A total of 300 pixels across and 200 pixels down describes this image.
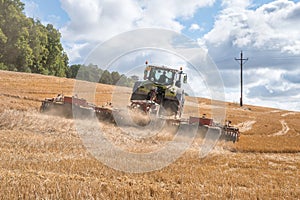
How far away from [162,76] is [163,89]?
2.23ft

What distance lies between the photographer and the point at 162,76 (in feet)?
47.3

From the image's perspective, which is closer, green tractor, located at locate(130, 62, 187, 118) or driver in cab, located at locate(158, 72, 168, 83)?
green tractor, located at locate(130, 62, 187, 118)

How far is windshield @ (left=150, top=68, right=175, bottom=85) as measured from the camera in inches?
562

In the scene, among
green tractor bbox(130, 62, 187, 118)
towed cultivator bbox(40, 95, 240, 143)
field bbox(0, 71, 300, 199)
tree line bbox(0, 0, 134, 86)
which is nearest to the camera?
field bbox(0, 71, 300, 199)

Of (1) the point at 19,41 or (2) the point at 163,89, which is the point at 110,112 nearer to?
(2) the point at 163,89

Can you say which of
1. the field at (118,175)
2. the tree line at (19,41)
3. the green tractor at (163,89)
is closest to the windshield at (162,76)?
the green tractor at (163,89)

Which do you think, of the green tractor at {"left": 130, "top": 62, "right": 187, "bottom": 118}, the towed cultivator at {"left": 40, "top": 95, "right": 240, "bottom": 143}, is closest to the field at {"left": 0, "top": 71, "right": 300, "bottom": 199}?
the towed cultivator at {"left": 40, "top": 95, "right": 240, "bottom": 143}

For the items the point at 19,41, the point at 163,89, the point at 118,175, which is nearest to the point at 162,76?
the point at 163,89

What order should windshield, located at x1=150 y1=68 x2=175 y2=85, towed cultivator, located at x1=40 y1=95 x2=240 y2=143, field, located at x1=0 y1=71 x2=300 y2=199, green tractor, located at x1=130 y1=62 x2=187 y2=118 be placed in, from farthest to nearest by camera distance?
1. windshield, located at x1=150 y1=68 x2=175 y2=85
2. green tractor, located at x1=130 y1=62 x2=187 y2=118
3. towed cultivator, located at x1=40 y1=95 x2=240 y2=143
4. field, located at x1=0 y1=71 x2=300 y2=199

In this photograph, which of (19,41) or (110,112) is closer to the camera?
(110,112)

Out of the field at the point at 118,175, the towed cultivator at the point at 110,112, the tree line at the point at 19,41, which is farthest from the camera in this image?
the tree line at the point at 19,41

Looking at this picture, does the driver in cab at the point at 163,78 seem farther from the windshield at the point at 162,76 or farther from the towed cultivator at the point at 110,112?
the towed cultivator at the point at 110,112

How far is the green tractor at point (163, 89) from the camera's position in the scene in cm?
1395

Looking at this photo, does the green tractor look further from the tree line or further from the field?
the tree line
